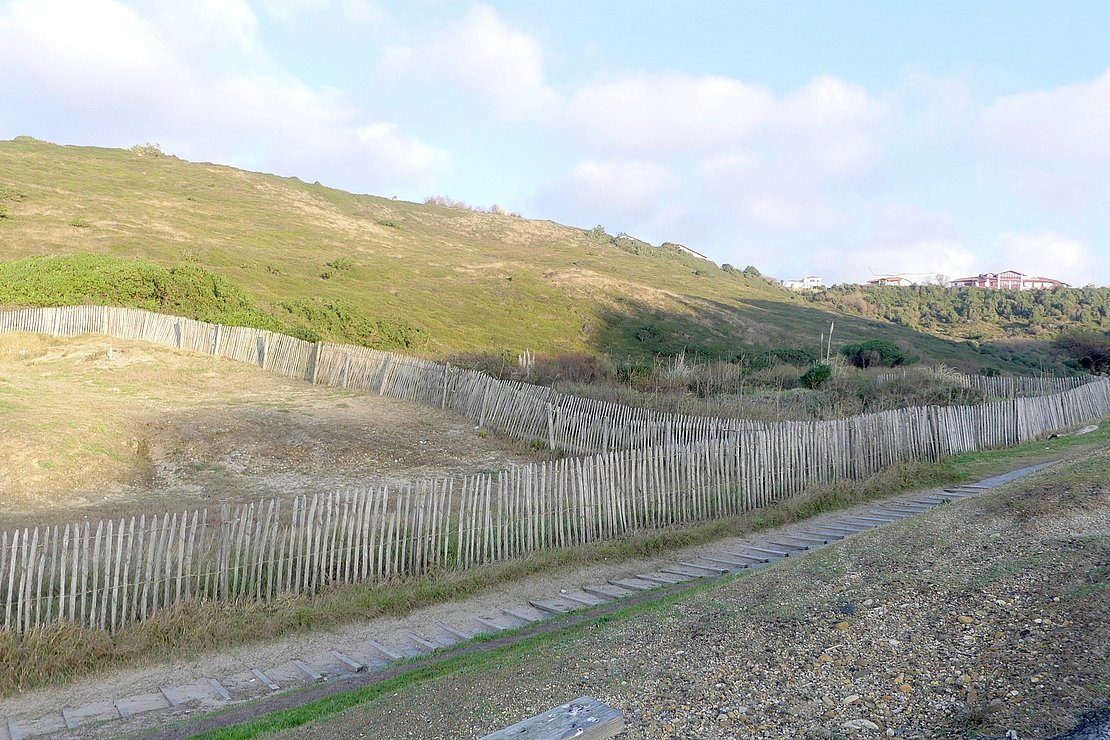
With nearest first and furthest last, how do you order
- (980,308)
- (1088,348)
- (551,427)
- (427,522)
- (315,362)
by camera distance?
1. (427,522)
2. (551,427)
3. (315,362)
4. (1088,348)
5. (980,308)

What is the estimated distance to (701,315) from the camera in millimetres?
51750

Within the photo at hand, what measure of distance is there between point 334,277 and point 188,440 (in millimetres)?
32250

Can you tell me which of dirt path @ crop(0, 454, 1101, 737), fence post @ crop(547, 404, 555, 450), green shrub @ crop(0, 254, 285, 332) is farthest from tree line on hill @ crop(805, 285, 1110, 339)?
dirt path @ crop(0, 454, 1101, 737)

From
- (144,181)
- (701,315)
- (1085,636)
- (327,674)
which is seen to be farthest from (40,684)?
(144,181)

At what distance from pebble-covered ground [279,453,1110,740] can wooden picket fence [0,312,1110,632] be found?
350cm

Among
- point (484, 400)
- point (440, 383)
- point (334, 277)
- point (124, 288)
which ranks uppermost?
point (334, 277)

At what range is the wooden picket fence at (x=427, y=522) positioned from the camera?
744 cm

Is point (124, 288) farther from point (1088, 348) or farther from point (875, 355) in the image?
point (1088, 348)

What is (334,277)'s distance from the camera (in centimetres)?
4641

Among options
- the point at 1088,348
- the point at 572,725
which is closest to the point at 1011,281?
the point at 1088,348

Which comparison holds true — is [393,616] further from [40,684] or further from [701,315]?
[701,315]

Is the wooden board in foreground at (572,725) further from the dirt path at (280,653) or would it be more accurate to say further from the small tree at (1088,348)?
the small tree at (1088,348)

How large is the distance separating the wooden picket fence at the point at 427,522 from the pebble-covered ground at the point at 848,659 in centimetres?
350

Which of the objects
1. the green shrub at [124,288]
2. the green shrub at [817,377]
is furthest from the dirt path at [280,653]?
the green shrub at [124,288]
